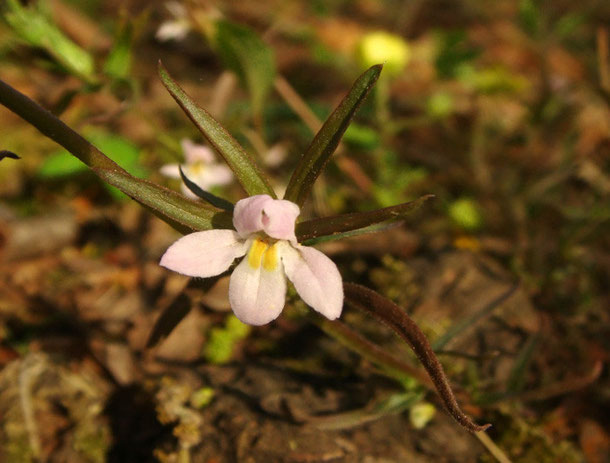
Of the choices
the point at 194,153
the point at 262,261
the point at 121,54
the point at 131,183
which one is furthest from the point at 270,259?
the point at 121,54

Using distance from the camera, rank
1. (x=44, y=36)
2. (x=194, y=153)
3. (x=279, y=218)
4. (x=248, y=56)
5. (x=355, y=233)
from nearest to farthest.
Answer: (x=279, y=218)
(x=355, y=233)
(x=44, y=36)
(x=194, y=153)
(x=248, y=56)

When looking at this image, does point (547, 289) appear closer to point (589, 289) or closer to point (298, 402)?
point (589, 289)

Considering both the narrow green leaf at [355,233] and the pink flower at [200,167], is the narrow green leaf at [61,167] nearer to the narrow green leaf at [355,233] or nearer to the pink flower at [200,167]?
the pink flower at [200,167]

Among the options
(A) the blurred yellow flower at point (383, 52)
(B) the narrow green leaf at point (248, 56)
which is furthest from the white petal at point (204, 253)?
(A) the blurred yellow flower at point (383, 52)

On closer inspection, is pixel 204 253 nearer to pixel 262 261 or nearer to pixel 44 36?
pixel 262 261

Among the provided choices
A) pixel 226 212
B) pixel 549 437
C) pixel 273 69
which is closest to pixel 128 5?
pixel 273 69

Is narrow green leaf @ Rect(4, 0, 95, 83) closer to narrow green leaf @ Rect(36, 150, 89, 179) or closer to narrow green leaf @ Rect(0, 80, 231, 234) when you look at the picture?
narrow green leaf @ Rect(36, 150, 89, 179)

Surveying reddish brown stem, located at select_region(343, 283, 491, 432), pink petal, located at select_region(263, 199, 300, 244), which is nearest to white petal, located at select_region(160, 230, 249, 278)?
pink petal, located at select_region(263, 199, 300, 244)
